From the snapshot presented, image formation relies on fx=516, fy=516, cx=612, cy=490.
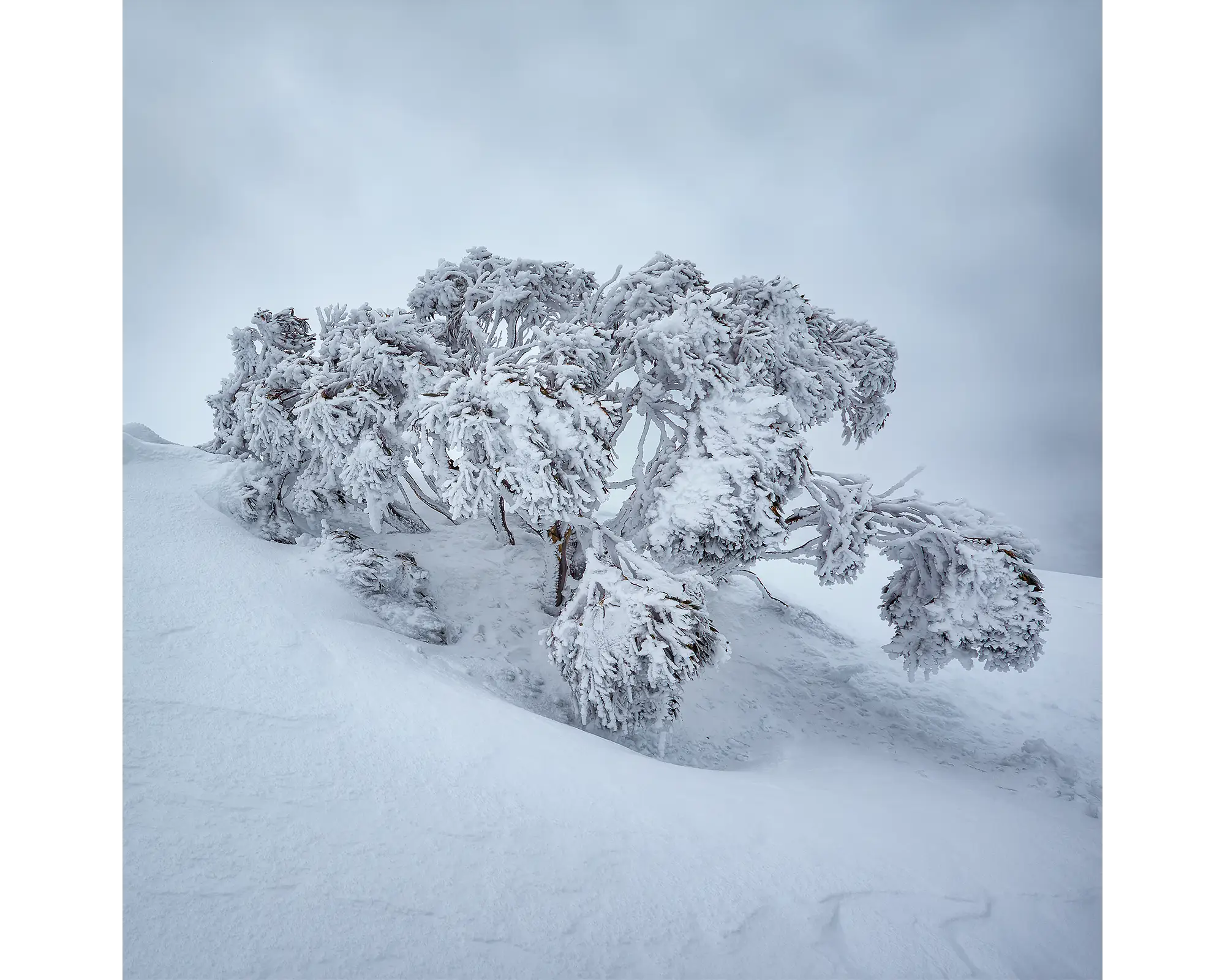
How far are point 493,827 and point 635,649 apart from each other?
2230 mm

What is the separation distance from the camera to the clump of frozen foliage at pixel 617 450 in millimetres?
4938

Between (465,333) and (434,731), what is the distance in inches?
276

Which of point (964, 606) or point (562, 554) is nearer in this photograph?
point (964, 606)

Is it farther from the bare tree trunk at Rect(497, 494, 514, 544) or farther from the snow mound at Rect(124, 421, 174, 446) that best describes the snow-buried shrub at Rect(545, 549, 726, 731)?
the snow mound at Rect(124, 421, 174, 446)

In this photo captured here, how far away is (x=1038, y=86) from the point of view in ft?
10.3

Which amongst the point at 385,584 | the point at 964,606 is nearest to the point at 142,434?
the point at 385,584

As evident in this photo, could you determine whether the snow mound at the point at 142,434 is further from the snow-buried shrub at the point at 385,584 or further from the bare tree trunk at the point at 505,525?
the bare tree trunk at the point at 505,525

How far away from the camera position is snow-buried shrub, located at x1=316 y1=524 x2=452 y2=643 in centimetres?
572

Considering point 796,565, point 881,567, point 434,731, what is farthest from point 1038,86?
point 881,567

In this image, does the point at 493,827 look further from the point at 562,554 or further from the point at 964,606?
the point at 964,606

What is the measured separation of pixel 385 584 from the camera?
607 centimetres

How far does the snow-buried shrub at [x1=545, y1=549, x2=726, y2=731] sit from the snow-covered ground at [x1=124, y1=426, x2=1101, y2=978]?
54 cm

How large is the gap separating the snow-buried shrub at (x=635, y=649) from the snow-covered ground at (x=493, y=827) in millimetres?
542

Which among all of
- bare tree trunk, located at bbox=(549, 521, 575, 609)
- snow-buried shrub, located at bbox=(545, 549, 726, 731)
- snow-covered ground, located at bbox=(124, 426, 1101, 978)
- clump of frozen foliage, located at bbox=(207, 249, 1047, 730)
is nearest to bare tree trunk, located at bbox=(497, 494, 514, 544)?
clump of frozen foliage, located at bbox=(207, 249, 1047, 730)
